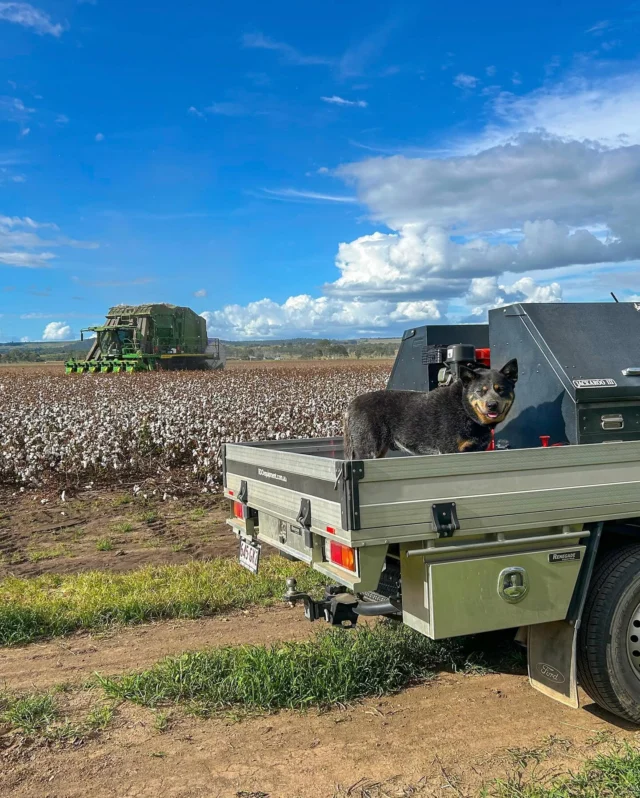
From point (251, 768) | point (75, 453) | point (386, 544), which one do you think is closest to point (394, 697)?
point (251, 768)

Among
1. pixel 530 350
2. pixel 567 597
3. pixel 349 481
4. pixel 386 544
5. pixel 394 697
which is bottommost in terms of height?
pixel 394 697

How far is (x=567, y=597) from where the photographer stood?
3.88m

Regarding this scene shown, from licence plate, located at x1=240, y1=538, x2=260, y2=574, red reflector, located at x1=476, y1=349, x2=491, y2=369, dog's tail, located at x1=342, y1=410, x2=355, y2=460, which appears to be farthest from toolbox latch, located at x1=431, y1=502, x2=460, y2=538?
red reflector, located at x1=476, y1=349, x2=491, y2=369

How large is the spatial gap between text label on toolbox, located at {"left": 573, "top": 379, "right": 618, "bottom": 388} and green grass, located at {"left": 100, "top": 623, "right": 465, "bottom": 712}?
81.5 inches

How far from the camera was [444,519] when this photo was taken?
3555mm

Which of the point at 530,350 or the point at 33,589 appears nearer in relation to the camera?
the point at 530,350

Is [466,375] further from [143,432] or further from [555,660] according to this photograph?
[143,432]

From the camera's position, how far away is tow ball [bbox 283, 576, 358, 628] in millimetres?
4227

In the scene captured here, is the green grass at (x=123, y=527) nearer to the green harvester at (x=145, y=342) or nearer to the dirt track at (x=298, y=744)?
the dirt track at (x=298, y=744)

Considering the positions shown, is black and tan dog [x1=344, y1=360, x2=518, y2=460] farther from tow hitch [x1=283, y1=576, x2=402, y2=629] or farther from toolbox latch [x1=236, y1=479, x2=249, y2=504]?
tow hitch [x1=283, y1=576, x2=402, y2=629]

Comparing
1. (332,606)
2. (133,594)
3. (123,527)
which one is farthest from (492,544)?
(123,527)

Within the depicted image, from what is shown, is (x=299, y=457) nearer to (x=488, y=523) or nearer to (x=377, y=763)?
(x=488, y=523)

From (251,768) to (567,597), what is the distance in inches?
74.1

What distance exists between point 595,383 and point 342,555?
218 cm
